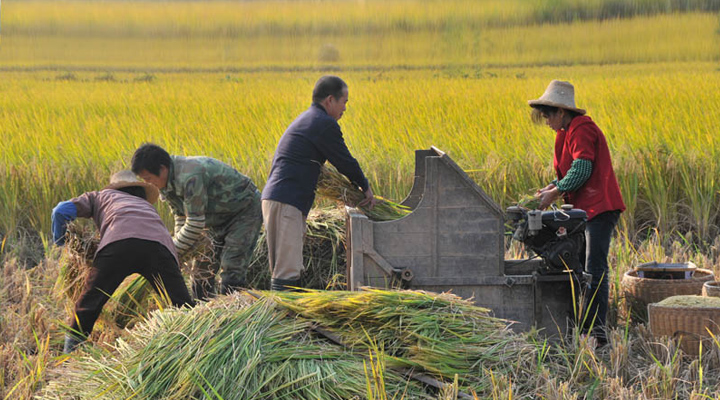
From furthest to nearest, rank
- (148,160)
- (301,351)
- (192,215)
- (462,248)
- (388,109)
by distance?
1. (388,109)
2. (192,215)
3. (148,160)
4. (462,248)
5. (301,351)

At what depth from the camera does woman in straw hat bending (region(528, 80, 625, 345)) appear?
3816 mm

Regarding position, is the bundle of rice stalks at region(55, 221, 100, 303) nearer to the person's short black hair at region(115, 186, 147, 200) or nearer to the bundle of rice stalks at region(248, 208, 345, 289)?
the person's short black hair at region(115, 186, 147, 200)

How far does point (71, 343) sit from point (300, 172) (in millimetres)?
1467

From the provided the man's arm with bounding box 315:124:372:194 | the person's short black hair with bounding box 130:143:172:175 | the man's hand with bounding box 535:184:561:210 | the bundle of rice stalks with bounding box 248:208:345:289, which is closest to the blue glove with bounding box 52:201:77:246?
the person's short black hair with bounding box 130:143:172:175

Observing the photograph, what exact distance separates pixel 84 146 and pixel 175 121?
5.05 feet

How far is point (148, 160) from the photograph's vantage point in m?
4.10

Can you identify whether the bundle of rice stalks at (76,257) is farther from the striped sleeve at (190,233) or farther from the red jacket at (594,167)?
the red jacket at (594,167)

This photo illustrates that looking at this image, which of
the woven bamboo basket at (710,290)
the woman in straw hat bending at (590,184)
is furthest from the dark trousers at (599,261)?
the woven bamboo basket at (710,290)

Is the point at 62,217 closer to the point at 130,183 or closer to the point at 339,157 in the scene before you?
the point at 130,183

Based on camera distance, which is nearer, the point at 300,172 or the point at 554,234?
the point at 554,234

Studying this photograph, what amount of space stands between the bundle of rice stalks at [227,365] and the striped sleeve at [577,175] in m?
1.41

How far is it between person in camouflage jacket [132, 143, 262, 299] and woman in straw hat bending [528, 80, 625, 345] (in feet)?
5.80

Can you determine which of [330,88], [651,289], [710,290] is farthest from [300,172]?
[710,290]

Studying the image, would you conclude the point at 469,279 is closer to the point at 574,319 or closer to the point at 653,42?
the point at 574,319
